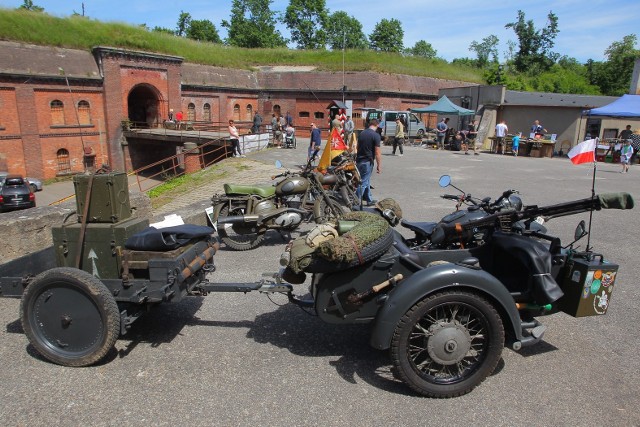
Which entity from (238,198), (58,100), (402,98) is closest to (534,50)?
(402,98)

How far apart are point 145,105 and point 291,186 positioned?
32.9m

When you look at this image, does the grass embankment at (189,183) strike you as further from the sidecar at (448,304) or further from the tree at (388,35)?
the tree at (388,35)

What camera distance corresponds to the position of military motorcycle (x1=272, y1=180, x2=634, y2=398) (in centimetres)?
331

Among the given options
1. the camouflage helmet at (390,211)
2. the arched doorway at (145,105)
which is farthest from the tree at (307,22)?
the camouflage helmet at (390,211)

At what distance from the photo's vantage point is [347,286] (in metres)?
3.52

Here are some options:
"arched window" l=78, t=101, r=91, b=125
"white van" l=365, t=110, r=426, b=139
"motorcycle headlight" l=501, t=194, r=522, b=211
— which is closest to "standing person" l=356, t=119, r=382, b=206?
"motorcycle headlight" l=501, t=194, r=522, b=211

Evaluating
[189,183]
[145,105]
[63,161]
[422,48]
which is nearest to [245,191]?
[189,183]

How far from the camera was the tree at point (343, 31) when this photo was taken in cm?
7750

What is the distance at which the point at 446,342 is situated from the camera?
3.36 metres

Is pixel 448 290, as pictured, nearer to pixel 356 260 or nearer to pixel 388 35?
pixel 356 260

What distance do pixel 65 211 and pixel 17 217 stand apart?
24.1 inches

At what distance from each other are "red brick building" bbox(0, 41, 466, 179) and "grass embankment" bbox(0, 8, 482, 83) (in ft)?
2.99

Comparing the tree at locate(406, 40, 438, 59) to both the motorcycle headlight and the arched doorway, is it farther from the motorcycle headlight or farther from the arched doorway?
the motorcycle headlight

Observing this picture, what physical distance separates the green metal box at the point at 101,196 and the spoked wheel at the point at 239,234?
2.86 meters
